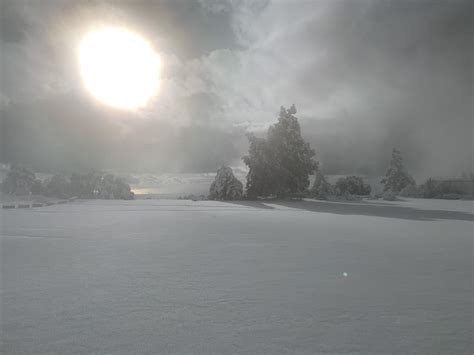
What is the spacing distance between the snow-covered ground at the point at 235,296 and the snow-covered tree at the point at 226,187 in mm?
17613

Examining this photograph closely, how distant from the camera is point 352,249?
621cm

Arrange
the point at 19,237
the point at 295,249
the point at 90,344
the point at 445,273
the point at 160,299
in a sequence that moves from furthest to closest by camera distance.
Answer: the point at 19,237 → the point at 295,249 → the point at 445,273 → the point at 160,299 → the point at 90,344

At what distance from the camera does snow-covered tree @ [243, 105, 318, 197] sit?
2492cm

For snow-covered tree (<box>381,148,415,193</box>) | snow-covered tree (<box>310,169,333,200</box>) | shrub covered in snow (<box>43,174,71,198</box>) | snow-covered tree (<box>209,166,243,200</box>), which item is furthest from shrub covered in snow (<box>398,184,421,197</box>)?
shrub covered in snow (<box>43,174,71,198</box>)

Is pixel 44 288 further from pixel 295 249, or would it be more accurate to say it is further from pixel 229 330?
pixel 295 249

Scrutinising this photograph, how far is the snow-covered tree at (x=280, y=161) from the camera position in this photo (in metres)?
24.9

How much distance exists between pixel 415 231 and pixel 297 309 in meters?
7.20

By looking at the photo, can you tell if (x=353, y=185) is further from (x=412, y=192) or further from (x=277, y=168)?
(x=277, y=168)

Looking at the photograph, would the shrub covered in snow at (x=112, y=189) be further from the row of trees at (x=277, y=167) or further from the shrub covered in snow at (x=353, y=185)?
the shrub covered in snow at (x=353, y=185)

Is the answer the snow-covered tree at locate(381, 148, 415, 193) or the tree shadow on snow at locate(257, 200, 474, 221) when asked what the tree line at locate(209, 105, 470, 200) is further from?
the snow-covered tree at locate(381, 148, 415, 193)

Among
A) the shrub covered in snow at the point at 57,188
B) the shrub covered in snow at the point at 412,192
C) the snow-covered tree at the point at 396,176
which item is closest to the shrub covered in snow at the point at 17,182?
the shrub covered in snow at the point at 57,188

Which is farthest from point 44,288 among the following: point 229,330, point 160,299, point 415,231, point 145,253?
point 415,231

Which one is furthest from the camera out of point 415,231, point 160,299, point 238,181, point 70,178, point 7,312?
point 238,181

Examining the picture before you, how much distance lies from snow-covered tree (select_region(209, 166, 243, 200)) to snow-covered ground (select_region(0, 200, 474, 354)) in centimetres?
1761
